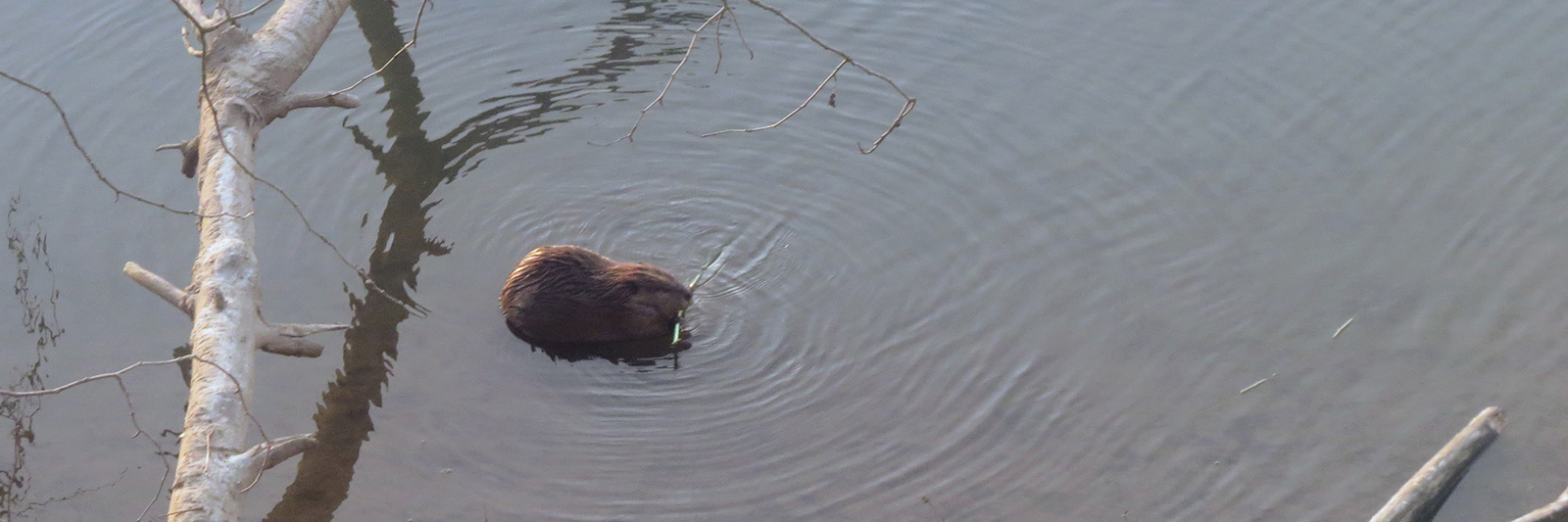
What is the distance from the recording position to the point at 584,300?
286 inches

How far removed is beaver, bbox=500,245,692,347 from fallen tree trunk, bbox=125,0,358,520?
→ 105cm

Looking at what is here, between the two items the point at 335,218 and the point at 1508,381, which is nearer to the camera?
the point at 1508,381

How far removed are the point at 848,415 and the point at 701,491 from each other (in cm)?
93

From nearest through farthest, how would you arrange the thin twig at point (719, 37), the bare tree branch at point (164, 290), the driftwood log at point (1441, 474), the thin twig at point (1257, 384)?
the thin twig at point (719, 37)
the driftwood log at point (1441, 474)
the bare tree branch at point (164, 290)
the thin twig at point (1257, 384)

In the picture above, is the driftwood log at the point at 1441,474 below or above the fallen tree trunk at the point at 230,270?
below

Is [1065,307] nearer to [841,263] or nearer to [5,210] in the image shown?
[841,263]

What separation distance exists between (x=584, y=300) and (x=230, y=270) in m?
1.85

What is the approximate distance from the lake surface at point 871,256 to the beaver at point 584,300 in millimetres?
216

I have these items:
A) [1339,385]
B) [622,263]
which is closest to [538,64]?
[622,263]

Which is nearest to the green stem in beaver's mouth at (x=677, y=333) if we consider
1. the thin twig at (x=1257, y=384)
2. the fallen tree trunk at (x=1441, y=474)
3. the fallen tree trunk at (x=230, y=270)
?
the fallen tree trunk at (x=230, y=270)

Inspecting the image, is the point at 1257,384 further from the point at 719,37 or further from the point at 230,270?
the point at 230,270

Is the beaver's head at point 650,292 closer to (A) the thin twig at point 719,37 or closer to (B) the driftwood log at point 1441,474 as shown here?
(A) the thin twig at point 719,37

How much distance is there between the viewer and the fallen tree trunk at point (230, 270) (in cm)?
572

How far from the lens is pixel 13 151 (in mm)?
9359
